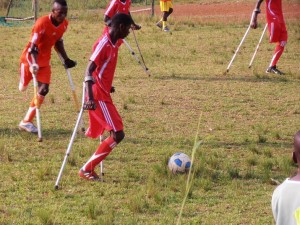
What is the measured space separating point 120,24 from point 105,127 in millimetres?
1078

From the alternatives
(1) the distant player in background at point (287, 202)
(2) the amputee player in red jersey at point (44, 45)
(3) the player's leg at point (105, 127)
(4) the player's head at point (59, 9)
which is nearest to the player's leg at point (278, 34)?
(2) the amputee player in red jersey at point (44, 45)

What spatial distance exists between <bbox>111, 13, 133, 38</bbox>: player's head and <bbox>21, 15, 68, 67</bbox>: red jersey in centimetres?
204

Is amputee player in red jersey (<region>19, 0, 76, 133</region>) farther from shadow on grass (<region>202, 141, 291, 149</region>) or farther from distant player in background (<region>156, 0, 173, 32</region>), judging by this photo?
distant player in background (<region>156, 0, 173, 32</region>)

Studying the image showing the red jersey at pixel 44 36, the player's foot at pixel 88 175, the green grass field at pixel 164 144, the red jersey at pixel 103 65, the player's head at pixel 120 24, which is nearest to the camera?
the green grass field at pixel 164 144

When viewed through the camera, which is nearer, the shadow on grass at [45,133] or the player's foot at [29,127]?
the shadow on grass at [45,133]

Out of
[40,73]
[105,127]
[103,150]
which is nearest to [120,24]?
[105,127]

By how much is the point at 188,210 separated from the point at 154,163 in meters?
1.77

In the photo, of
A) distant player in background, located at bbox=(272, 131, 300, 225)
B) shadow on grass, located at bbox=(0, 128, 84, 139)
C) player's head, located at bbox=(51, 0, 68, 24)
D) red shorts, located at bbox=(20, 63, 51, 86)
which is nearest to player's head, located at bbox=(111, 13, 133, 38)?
player's head, located at bbox=(51, 0, 68, 24)

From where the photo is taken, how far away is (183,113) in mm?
12000

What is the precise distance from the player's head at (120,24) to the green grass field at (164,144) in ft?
5.04

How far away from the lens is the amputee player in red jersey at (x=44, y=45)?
31.0ft

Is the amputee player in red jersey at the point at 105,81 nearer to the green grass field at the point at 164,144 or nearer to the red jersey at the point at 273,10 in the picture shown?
the green grass field at the point at 164,144

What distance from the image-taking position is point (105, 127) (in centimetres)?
793

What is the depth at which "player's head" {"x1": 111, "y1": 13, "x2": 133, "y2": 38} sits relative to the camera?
7.73 metres
